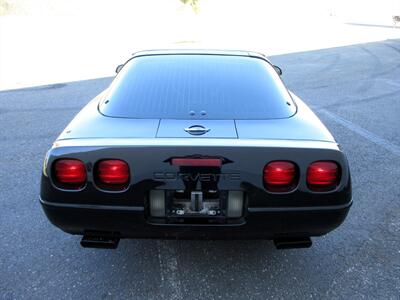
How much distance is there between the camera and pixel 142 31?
2333 centimetres

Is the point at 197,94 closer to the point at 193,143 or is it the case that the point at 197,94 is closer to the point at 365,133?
the point at 193,143

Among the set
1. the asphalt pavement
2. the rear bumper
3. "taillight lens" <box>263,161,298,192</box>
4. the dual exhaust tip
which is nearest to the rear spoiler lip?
"taillight lens" <box>263,161,298,192</box>

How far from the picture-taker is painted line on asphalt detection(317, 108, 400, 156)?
5207 mm

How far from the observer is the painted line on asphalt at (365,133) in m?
5.21

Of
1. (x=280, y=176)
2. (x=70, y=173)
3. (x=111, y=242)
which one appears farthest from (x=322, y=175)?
(x=70, y=173)

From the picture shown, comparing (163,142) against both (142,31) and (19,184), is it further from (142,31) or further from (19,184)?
(142,31)

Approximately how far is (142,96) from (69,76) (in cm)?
866

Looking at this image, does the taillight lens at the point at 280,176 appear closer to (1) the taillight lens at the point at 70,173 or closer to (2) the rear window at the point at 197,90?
(2) the rear window at the point at 197,90

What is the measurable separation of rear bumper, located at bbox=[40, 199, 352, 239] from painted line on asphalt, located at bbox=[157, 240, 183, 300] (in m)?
0.41

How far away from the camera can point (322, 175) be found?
2.29 m

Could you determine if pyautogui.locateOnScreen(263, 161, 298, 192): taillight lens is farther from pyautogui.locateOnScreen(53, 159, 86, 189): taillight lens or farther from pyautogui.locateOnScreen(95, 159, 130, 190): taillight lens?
pyautogui.locateOnScreen(53, 159, 86, 189): taillight lens

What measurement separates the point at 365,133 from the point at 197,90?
3795 millimetres

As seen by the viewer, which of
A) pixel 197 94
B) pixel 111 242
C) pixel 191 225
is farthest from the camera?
pixel 197 94

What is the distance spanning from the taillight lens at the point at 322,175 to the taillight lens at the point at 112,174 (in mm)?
1020
